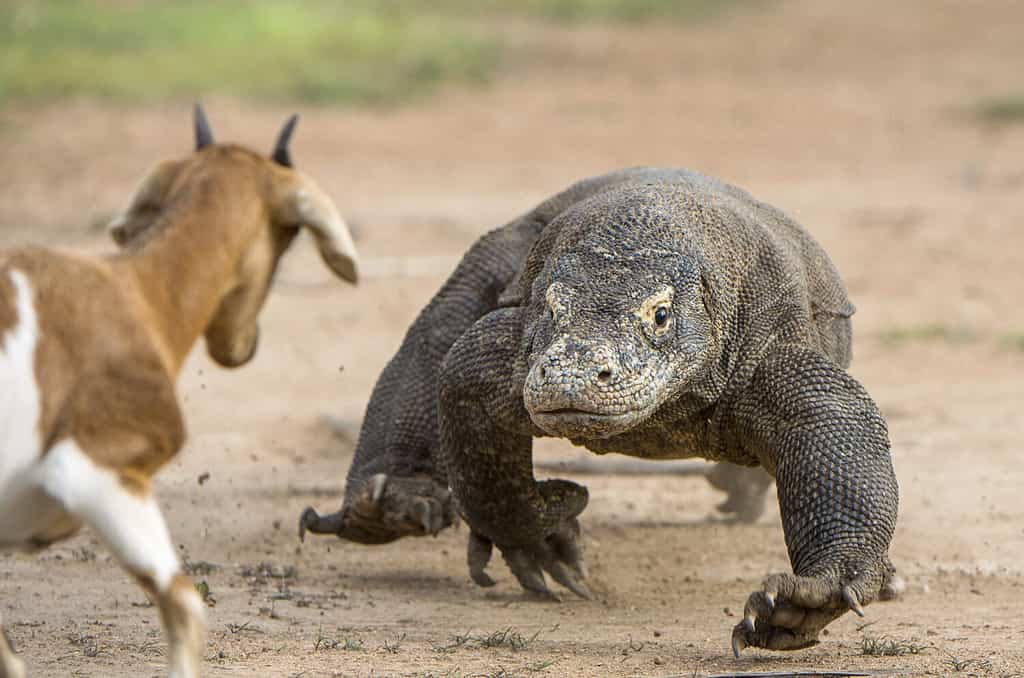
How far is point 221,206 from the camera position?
173 inches

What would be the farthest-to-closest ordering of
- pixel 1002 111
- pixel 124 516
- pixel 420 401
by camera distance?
pixel 1002 111
pixel 420 401
pixel 124 516

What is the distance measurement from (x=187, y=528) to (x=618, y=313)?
2.50 meters

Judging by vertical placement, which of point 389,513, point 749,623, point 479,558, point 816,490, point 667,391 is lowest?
point 479,558

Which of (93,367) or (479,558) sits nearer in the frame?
(93,367)

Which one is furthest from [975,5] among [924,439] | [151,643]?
[151,643]

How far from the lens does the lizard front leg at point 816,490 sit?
15.9ft

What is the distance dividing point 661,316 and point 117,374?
5.87 ft

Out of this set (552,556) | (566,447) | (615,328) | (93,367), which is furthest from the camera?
(566,447)

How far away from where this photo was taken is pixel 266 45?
68.2ft

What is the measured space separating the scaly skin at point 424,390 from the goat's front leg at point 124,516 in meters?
2.30

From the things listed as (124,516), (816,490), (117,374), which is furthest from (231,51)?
(124,516)

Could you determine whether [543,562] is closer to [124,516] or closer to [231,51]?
[124,516]

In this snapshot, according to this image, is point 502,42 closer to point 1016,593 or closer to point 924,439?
point 924,439

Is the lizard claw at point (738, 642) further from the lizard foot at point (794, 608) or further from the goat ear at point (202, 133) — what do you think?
the goat ear at point (202, 133)
